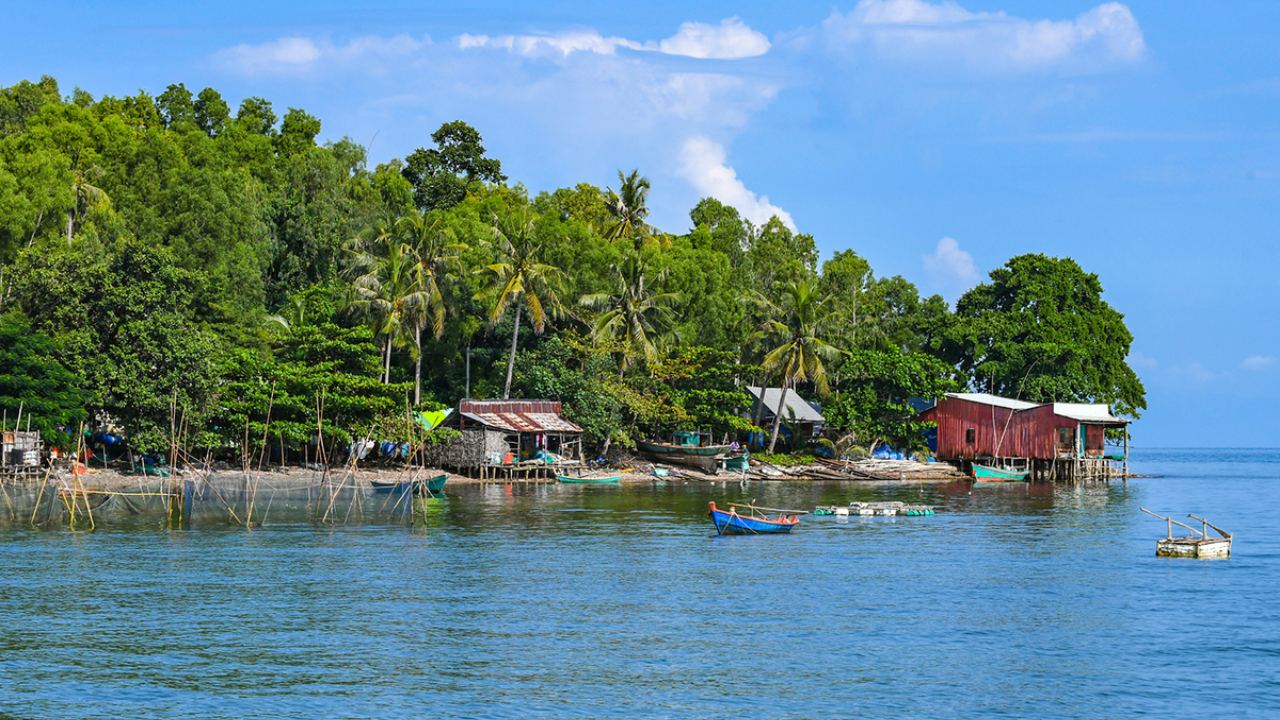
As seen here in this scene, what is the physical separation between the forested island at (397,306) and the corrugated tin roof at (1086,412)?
6.34 m

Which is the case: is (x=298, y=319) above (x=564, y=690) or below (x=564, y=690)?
above

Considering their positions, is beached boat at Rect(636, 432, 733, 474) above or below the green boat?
above

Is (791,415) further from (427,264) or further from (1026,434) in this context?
(427,264)

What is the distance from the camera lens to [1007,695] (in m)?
23.3

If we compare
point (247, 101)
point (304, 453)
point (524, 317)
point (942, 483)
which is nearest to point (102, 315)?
point (304, 453)

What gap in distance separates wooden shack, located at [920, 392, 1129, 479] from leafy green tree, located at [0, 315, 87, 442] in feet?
160

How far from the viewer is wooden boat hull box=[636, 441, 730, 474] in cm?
7425

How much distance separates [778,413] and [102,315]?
125 feet

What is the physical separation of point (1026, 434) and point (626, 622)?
54231mm

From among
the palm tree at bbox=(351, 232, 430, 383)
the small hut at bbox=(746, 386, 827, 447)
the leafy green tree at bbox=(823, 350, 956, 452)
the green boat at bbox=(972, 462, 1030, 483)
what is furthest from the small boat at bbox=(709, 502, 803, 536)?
the small hut at bbox=(746, 386, 827, 447)

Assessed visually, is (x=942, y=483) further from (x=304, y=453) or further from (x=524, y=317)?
(x=304, y=453)

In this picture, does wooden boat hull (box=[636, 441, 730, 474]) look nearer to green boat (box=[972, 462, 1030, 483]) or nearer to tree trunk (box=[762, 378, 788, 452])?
tree trunk (box=[762, 378, 788, 452])

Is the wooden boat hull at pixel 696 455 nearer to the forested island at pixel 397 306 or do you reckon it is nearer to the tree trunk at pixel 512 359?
the forested island at pixel 397 306

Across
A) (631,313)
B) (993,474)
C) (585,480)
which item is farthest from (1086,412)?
(585,480)
